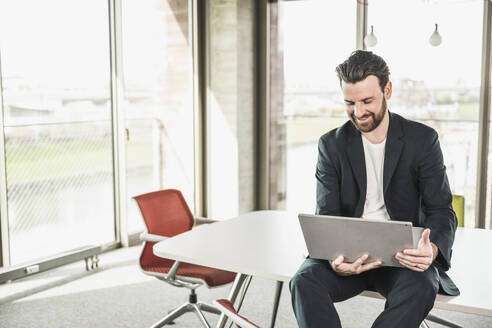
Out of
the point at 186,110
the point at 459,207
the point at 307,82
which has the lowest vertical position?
the point at 459,207

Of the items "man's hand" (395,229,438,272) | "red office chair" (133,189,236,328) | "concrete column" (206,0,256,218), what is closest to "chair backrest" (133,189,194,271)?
"red office chair" (133,189,236,328)

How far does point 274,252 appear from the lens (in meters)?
2.67

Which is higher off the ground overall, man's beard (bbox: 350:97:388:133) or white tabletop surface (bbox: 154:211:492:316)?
man's beard (bbox: 350:97:388:133)

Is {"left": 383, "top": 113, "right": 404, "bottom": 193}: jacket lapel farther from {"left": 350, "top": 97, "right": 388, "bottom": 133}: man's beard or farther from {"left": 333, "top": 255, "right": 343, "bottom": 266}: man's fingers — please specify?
{"left": 333, "top": 255, "right": 343, "bottom": 266}: man's fingers

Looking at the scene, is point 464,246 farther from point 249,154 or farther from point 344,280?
point 249,154

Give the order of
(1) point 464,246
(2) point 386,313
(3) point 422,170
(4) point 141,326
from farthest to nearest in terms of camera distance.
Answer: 1. (4) point 141,326
2. (1) point 464,246
3. (3) point 422,170
4. (2) point 386,313

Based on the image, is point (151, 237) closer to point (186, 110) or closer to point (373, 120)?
point (373, 120)

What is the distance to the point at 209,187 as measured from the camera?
642 cm

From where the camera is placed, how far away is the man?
6.78 feet

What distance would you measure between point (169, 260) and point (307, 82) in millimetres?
3134

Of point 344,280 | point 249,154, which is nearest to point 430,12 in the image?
point 249,154

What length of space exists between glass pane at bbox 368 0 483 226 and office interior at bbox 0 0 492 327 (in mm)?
11

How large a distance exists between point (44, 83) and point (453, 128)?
3.63m

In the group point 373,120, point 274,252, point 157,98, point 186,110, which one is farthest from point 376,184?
point 186,110
